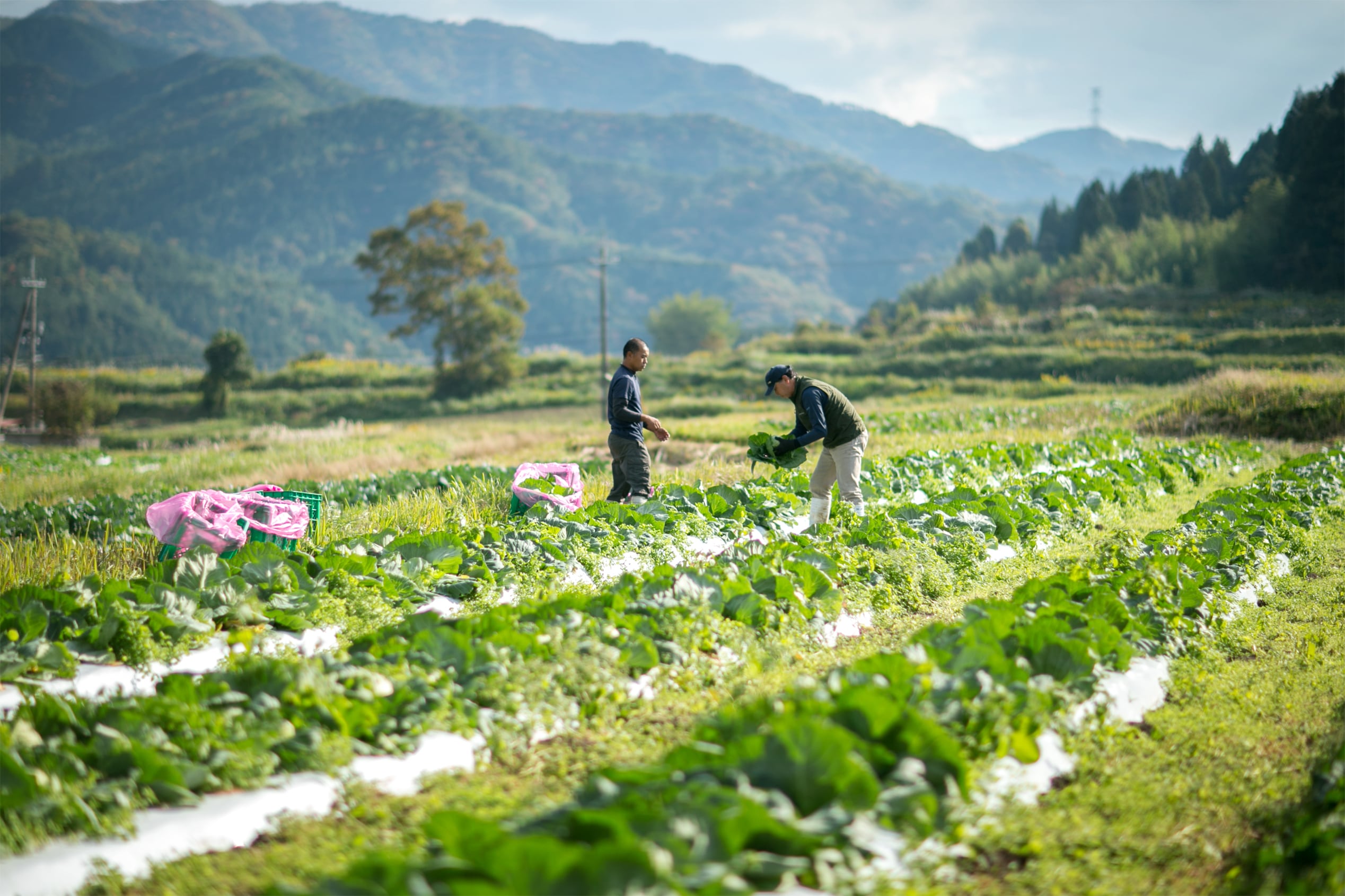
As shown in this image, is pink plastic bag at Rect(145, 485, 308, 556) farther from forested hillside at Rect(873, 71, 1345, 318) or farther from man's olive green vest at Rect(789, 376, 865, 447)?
forested hillside at Rect(873, 71, 1345, 318)

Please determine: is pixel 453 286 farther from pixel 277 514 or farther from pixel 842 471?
pixel 842 471

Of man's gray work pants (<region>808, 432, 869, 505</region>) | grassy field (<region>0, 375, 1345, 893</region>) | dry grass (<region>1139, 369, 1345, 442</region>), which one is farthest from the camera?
dry grass (<region>1139, 369, 1345, 442</region>)

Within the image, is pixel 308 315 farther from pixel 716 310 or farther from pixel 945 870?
pixel 945 870

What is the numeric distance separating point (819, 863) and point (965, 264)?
73650 mm

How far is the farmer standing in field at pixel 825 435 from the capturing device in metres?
7.45

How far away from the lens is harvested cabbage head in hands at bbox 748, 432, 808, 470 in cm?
787

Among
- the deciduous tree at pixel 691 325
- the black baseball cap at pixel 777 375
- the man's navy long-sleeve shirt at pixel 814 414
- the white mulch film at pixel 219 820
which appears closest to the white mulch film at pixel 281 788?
the white mulch film at pixel 219 820

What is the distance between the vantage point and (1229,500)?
27.2ft

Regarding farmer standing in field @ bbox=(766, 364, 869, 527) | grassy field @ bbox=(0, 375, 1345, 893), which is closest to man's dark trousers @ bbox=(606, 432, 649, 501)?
grassy field @ bbox=(0, 375, 1345, 893)

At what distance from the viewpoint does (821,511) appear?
7957 mm

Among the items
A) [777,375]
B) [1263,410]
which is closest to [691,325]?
[1263,410]

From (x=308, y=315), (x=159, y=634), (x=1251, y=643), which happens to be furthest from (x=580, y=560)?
(x=308, y=315)

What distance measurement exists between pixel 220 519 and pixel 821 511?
502cm

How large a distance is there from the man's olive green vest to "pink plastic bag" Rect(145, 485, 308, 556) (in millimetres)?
4352
